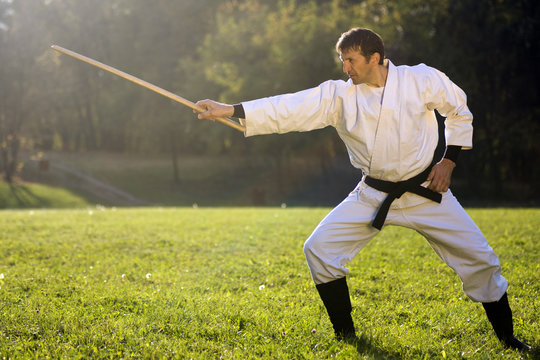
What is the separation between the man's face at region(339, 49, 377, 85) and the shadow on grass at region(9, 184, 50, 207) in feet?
90.6

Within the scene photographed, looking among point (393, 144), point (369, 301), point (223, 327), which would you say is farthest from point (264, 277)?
point (393, 144)

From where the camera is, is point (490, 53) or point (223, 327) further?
point (490, 53)

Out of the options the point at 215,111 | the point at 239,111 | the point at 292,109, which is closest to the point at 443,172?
the point at 292,109

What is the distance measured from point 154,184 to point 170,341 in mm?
35275

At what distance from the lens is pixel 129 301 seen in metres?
5.16

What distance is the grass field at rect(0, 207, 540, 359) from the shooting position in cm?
403

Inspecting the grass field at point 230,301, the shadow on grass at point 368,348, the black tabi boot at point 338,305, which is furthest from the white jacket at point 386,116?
the grass field at point 230,301

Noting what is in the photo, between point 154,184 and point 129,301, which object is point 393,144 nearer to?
point 129,301

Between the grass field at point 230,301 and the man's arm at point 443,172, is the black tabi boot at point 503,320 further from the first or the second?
the man's arm at point 443,172

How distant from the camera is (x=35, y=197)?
96.6 feet

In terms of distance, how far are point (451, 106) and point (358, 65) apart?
0.86 meters

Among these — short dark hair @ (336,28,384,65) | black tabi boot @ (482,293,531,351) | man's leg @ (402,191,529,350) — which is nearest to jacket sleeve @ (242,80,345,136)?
short dark hair @ (336,28,384,65)

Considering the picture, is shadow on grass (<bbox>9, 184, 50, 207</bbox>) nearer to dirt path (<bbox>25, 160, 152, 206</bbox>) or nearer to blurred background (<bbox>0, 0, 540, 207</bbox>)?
blurred background (<bbox>0, 0, 540, 207</bbox>)

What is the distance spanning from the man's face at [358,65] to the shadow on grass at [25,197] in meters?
27.6
